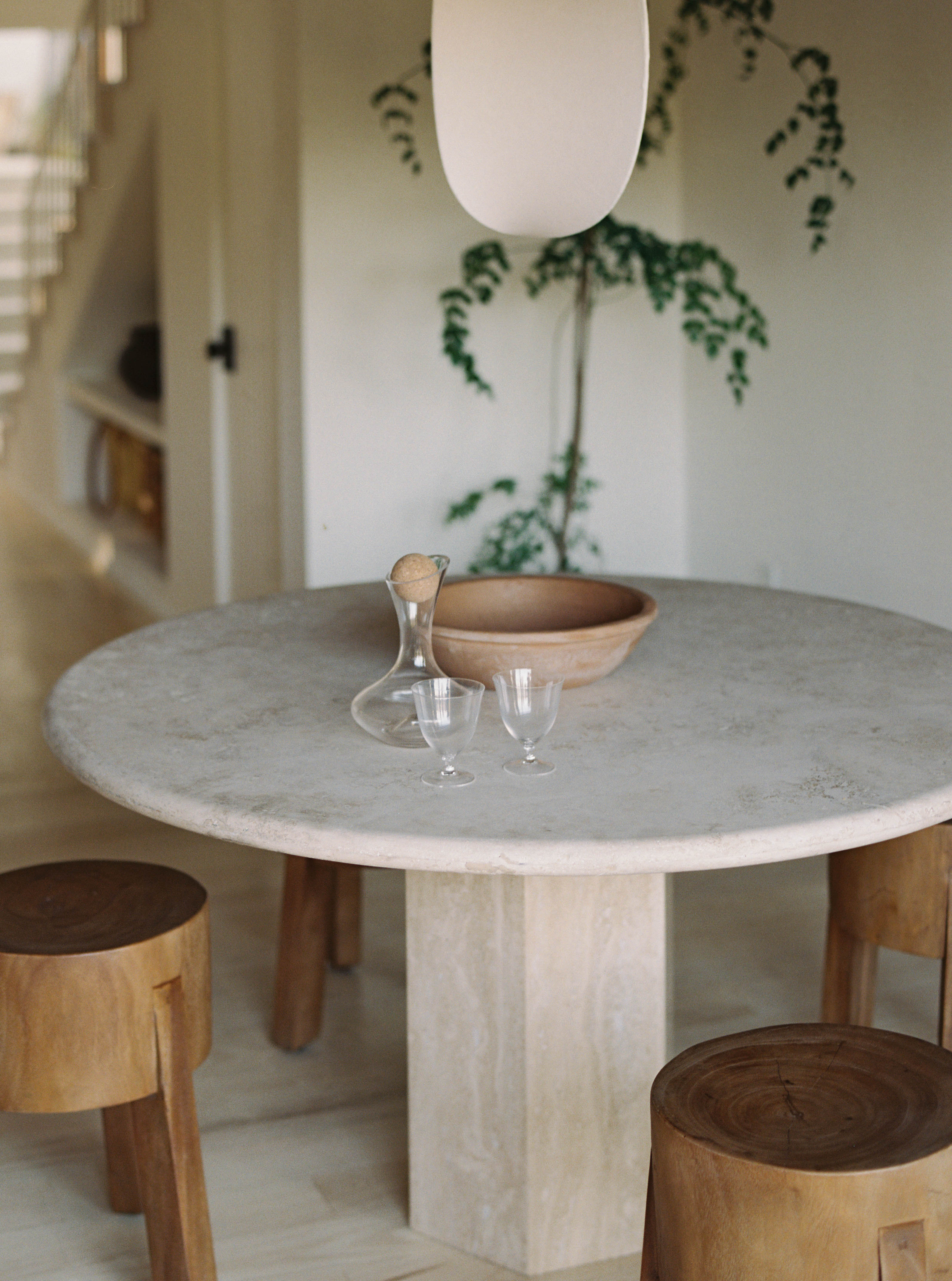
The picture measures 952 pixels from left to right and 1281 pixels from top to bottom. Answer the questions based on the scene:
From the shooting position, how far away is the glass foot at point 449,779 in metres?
1.57

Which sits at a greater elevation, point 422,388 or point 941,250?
point 941,250

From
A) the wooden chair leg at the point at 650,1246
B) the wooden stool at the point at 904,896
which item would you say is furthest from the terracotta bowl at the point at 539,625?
the wooden chair leg at the point at 650,1246

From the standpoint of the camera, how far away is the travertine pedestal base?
1824mm

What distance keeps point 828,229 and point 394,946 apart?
2012 millimetres

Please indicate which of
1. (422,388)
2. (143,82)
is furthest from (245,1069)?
(143,82)

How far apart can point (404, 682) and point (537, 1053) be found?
50 centimetres

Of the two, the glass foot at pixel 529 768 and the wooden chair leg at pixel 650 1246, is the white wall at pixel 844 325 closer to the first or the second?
the glass foot at pixel 529 768

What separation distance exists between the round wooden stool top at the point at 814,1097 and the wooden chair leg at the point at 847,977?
71 centimetres

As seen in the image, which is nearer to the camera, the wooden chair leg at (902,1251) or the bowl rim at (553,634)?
the wooden chair leg at (902,1251)

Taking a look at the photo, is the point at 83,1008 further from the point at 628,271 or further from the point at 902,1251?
the point at 628,271

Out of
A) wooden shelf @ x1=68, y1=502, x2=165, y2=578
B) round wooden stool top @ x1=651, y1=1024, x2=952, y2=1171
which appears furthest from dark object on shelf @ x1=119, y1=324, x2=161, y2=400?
round wooden stool top @ x1=651, y1=1024, x2=952, y2=1171

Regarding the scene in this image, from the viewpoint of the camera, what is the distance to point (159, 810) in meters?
1.52

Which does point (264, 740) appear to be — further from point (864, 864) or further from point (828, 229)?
point (828, 229)

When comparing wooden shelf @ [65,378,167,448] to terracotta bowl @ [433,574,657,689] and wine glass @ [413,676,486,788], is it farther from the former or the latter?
wine glass @ [413,676,486,788]
